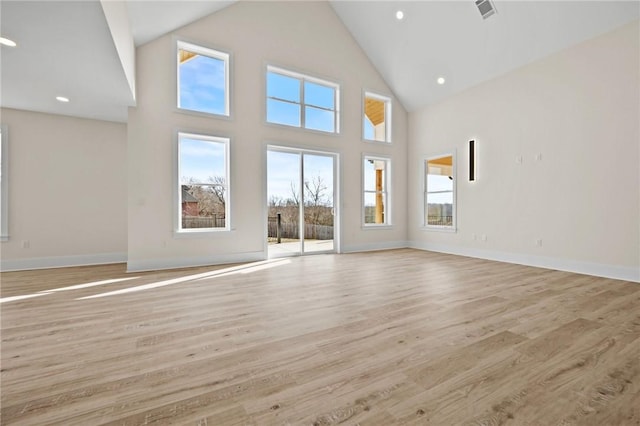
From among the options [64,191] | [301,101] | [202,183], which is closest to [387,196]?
[301,101]

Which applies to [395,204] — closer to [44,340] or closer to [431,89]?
[431,89]

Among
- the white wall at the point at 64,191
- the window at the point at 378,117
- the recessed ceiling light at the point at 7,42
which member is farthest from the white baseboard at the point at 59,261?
the window at the point at 378,117

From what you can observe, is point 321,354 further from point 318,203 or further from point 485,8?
point 485,8

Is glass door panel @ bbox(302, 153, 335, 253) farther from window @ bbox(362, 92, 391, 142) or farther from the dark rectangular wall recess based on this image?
the dark rectangular wall recess

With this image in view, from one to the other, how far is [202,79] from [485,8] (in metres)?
4.90

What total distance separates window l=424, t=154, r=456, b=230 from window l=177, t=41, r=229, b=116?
4.75 m

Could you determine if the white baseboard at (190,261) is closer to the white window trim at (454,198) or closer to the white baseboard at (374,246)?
the white baseboard at (374,246)

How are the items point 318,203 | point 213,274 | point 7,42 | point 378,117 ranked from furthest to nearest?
point 378,117, point 318,203, point 213,274, point 7,42

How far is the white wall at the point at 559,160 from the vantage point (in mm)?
4094

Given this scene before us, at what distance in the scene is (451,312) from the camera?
272cm

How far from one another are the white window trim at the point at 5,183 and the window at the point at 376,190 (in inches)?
252

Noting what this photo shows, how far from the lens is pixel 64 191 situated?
5098 mm

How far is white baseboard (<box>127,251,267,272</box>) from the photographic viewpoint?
4.65m

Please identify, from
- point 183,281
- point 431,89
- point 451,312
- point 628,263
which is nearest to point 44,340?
point 183,281
